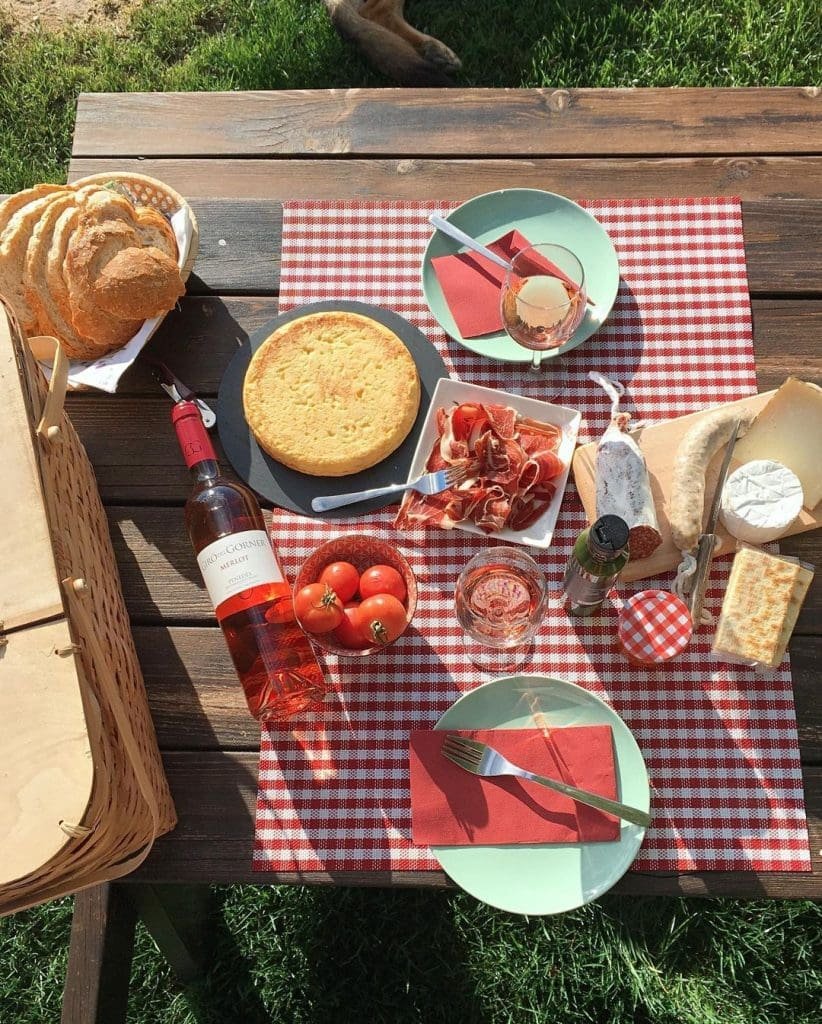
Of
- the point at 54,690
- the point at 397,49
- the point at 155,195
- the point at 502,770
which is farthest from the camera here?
the point at 397,49

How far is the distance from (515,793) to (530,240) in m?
1.28

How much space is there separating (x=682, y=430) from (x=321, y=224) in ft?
3.37

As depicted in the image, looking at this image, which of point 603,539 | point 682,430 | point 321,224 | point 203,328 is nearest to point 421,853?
point 603,539

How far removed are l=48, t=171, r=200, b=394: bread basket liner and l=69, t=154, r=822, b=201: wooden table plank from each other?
0.84 feet

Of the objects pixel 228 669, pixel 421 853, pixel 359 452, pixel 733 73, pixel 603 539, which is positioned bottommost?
pixel 421 853

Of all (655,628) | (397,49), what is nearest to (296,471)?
(655,628)

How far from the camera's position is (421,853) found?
5.37ft

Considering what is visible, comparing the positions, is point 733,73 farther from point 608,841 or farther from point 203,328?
point 608,841

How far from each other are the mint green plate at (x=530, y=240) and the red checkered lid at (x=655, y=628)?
605 millimetres

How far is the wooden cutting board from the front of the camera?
173 centimetres

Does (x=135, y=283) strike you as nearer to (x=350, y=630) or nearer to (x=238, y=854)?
(x=350, y=630)

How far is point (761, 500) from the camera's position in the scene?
5.55 ft

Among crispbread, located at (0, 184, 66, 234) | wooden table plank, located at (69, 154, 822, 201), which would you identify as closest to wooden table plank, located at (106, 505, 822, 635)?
crispbread, located at (0, 184, 66, 234)

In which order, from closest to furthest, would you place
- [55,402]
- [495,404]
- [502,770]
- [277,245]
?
[55,402] < [502,770] < [495,404] < [277,245]
